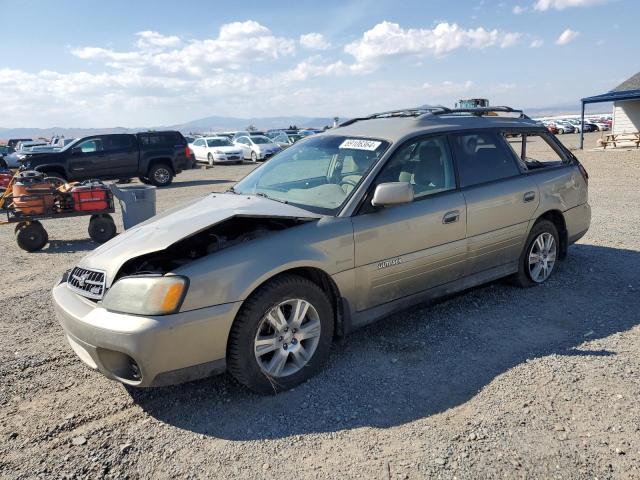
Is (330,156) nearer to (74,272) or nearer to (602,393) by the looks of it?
(74,272)

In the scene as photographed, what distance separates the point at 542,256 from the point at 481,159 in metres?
1.32

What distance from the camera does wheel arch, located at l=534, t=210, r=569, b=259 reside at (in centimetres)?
519

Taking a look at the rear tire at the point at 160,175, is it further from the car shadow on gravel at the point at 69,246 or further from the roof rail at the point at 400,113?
the roof rail at the point at 400,113

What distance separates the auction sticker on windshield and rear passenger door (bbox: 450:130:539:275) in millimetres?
774

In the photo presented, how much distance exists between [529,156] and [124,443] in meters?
4.57

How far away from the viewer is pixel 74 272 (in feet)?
11.7

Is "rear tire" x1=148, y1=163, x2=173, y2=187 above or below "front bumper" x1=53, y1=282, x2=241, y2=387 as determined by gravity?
above

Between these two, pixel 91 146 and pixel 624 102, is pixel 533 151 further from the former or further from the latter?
pixel 624 102

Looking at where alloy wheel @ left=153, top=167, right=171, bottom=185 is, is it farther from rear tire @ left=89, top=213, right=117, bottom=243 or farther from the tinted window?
rear tire @ left=89, top=213, right=117, bottom=243

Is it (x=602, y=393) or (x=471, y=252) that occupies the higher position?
(x=471, y=252)

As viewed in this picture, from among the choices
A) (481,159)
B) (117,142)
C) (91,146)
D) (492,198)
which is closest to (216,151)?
(117,142)

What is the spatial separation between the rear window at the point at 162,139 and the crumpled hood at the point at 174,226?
1462 cm

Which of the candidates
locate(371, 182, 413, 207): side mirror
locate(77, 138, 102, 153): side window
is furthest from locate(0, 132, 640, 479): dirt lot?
locate(77, 138, 102, 153): side window

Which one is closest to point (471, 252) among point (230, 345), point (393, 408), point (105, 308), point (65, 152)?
point (393, 408)
